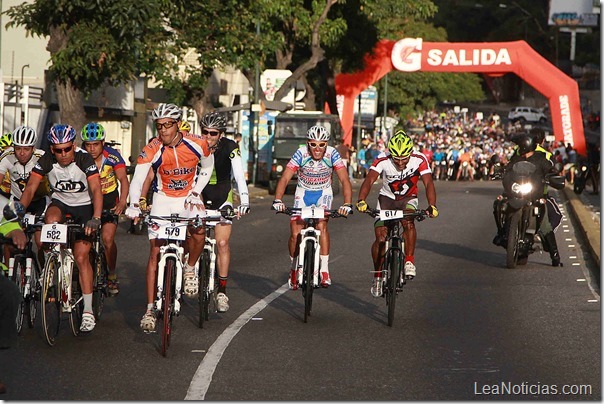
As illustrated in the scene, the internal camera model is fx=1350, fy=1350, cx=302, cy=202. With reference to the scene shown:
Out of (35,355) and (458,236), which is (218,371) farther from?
(458,236)

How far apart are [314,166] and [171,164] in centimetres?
240

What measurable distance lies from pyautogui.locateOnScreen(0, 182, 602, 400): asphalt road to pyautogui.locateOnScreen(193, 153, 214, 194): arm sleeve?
1213mm

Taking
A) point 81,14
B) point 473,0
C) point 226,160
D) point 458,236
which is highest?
point 473,0

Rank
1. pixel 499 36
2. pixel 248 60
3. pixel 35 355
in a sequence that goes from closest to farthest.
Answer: pixel 35 355
pixel 248 60
pixel 499 36

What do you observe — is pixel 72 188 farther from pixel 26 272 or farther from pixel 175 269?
pixel 175 269

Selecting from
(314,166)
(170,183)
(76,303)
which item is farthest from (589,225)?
(76,303)

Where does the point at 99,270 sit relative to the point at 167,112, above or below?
below

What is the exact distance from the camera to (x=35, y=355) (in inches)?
392

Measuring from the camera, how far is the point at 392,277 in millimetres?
12102

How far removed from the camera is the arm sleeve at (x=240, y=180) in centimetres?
1188

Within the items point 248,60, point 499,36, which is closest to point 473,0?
point 499,36

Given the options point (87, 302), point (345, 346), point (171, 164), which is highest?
point (171, 164)

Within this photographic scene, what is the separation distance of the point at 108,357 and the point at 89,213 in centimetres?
181

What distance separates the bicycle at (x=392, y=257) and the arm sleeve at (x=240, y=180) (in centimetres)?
118
